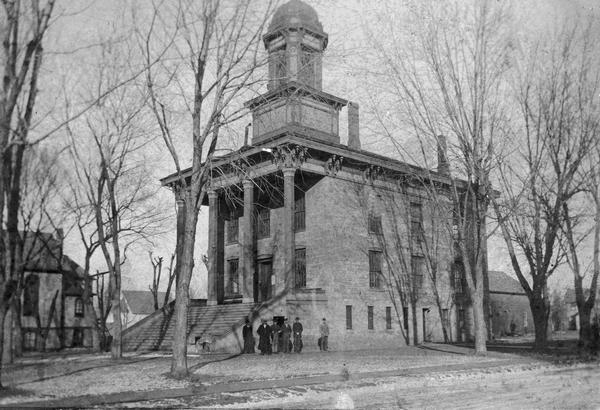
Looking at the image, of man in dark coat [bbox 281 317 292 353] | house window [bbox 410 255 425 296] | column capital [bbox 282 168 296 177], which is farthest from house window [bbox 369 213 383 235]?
man in dark coat [bbox 281 317 292 353]

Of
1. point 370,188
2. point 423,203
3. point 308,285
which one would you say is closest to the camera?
point 308,285

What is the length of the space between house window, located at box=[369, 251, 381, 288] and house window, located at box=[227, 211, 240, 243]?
8829 millimetres

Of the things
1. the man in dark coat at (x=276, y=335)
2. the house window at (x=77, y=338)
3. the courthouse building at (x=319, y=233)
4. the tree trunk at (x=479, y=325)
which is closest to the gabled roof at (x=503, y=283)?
the courthouse building at (x=319, y=233)

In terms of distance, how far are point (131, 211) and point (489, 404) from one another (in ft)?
88.4

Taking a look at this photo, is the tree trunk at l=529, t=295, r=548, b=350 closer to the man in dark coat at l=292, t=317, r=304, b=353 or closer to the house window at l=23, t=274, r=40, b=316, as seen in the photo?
the man in dark coat at l=292, t=317, r=304, b=353

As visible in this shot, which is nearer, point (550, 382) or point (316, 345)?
point (550, 382)

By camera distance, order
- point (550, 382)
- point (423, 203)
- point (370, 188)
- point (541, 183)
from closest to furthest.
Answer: point (550, 382) < point (541, 183) < point (370, 188) < point (423, 203)

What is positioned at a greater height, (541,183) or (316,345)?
(541,183)

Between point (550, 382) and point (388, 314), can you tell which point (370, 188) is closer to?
point (388, 314)

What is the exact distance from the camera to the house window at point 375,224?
34.6 metres

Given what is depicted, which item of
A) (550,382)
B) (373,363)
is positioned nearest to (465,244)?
(373,363)

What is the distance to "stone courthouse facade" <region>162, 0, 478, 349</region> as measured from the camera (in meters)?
31.0

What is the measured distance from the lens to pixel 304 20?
34.5 m

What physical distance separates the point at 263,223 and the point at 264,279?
130 inches
